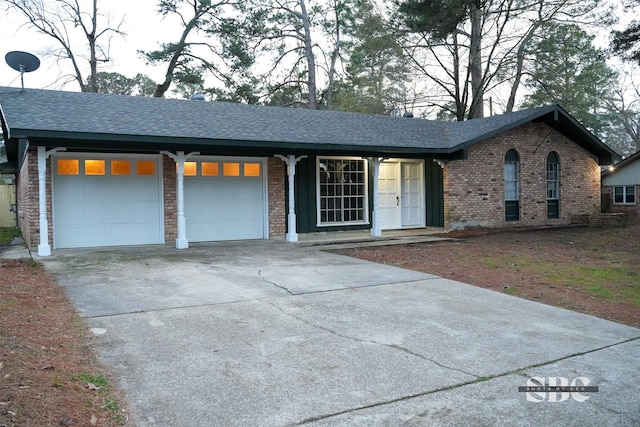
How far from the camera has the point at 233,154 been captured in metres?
12.5

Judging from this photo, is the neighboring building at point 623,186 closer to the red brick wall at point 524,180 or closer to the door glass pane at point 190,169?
the red brick wall at point 524,180

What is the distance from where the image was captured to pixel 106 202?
11.5 meters

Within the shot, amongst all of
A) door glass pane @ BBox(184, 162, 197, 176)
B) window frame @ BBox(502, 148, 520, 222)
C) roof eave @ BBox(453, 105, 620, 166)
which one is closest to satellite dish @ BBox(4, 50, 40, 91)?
door glass pane @ BBox(184, 162, 197, 176)

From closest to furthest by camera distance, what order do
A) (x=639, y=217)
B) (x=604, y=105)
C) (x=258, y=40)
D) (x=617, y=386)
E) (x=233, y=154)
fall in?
(x=617, y=386), (x=233, y=154), (x=639, y=217), (x=258, y=40), (x=604, y=105)

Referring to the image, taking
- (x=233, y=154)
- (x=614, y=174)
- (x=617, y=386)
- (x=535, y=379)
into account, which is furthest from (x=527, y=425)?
(x=614, y=174)

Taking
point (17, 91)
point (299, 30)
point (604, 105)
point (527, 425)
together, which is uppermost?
point (299, 30)

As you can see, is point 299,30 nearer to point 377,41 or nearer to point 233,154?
point 377,41

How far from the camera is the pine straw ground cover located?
9.43ft

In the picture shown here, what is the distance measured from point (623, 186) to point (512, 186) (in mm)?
8202

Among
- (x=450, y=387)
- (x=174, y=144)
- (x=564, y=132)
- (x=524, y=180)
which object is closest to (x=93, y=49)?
(x=174, y=144)

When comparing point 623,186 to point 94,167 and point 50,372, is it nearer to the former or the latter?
point 94,167

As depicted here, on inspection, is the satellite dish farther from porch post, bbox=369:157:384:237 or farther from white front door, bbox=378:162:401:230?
white front door, bbox=378:162:401:230

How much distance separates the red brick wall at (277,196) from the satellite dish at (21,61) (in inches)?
237

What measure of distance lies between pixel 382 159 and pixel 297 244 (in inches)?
150
